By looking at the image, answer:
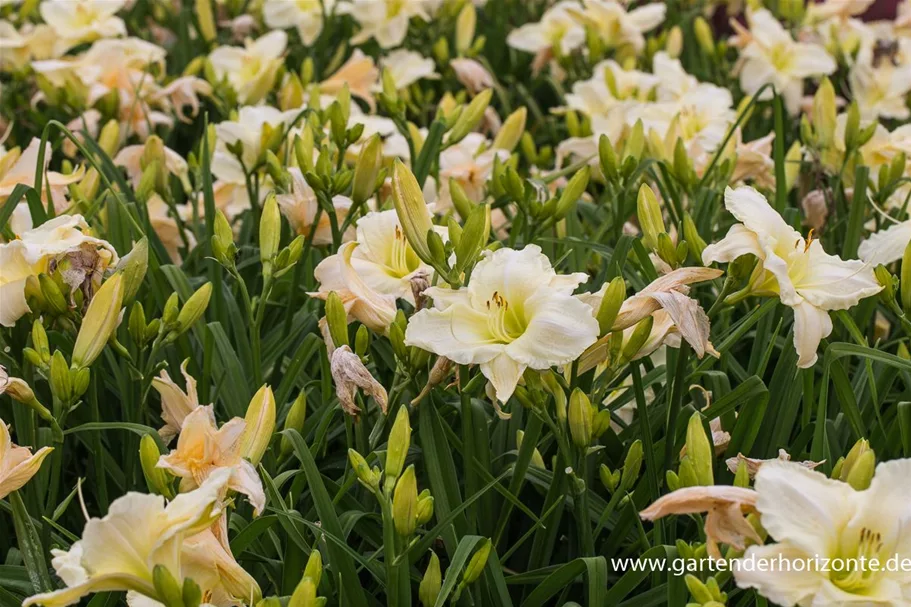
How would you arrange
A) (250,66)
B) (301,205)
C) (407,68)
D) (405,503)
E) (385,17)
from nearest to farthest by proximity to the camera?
(405,503) < (301,205) < (250,66) < (407,68) < (385,17)

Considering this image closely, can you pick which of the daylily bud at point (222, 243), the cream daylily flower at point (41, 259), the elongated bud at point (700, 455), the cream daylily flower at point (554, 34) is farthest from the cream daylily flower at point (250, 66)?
the elongated bud at point (700, 455)

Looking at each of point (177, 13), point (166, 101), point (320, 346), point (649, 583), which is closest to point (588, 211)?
point (320, 346)

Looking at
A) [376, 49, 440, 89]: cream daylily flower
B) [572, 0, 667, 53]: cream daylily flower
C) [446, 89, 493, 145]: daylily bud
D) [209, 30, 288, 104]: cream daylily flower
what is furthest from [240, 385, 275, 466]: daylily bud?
[572, 0, 667, 53]: cream daylily flower

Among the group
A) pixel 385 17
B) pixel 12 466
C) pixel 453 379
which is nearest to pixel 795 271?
pixel 453 379

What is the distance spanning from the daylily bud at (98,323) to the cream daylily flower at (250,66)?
1.20m

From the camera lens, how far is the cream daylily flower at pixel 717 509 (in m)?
0.86

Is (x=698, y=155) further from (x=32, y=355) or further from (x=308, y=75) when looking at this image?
(x=32, y=355)

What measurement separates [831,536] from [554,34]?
222 cm

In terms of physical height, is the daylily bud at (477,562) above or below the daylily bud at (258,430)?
below

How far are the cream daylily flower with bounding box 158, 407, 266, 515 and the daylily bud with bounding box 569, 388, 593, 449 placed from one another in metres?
0.32

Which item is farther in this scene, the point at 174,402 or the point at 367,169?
the point at 367,169

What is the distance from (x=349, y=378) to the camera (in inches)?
44.9

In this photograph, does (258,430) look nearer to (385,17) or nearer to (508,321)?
(508,321)

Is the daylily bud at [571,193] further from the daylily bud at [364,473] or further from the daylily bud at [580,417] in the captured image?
the daylily bud at [364,473]
